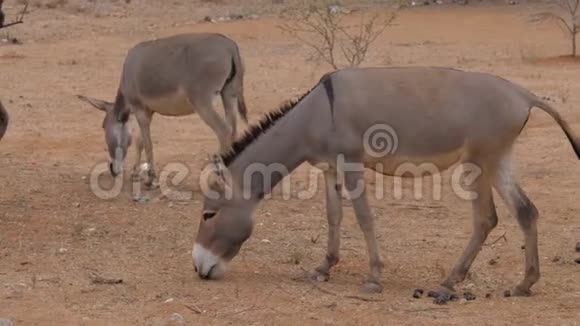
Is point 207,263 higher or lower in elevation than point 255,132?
lower

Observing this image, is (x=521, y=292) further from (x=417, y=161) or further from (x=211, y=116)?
(x=211, y=116)

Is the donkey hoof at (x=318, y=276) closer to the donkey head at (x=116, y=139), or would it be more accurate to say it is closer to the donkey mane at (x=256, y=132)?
the donkey mane at (x=256, y=132)

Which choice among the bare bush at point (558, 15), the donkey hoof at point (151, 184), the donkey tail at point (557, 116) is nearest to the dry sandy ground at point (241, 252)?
the donkey hoof at point (151, 184)

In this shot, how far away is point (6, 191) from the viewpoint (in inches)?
406

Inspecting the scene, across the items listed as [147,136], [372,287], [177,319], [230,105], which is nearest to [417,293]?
[372,287]

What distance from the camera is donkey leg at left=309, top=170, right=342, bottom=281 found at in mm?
7488

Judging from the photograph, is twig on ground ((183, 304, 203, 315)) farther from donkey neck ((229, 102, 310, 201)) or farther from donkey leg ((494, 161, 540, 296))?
donkey leg ((494, 161, 540, 296))

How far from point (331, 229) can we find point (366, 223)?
0.44 m

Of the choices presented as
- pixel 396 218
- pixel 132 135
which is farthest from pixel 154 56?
pixel 396 218

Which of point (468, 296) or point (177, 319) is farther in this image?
point (468, 296)

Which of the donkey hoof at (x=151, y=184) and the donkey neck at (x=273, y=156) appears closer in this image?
the donkey neck at (x=273, y=156)

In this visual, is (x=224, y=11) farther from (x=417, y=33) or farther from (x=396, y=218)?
(x=396, y=218)

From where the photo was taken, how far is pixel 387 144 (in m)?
7.11

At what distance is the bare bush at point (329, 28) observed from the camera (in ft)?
70.1
